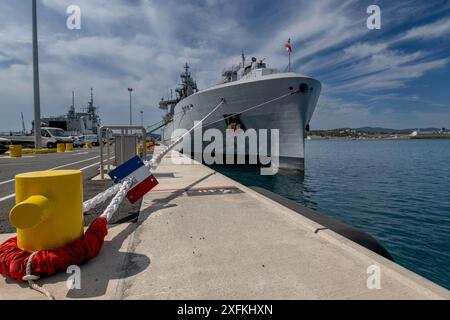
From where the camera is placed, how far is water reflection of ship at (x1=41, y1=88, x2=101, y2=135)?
5355 centimetres

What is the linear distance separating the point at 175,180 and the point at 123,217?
3.64 m

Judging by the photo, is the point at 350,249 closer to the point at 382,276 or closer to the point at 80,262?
the point at 382,276

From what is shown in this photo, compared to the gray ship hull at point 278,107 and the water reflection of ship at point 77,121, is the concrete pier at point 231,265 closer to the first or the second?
the gray ship hull at point 278,107

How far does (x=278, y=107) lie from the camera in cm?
1742

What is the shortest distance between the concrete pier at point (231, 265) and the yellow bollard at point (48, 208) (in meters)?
0.37

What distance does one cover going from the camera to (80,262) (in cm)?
271

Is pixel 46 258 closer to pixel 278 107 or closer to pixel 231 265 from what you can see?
pixel 231 265

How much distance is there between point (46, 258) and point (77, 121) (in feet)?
215

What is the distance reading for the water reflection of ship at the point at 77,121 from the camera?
2108 inches

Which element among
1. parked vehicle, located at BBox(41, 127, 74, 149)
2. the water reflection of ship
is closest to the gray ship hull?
parked vehicle, located at BBox(41, 127, 74, 149)

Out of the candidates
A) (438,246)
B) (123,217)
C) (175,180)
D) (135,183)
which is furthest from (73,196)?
(438,246)

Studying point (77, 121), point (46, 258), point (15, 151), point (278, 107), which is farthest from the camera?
point (77, 121)

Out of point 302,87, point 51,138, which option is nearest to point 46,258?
point 302,87
